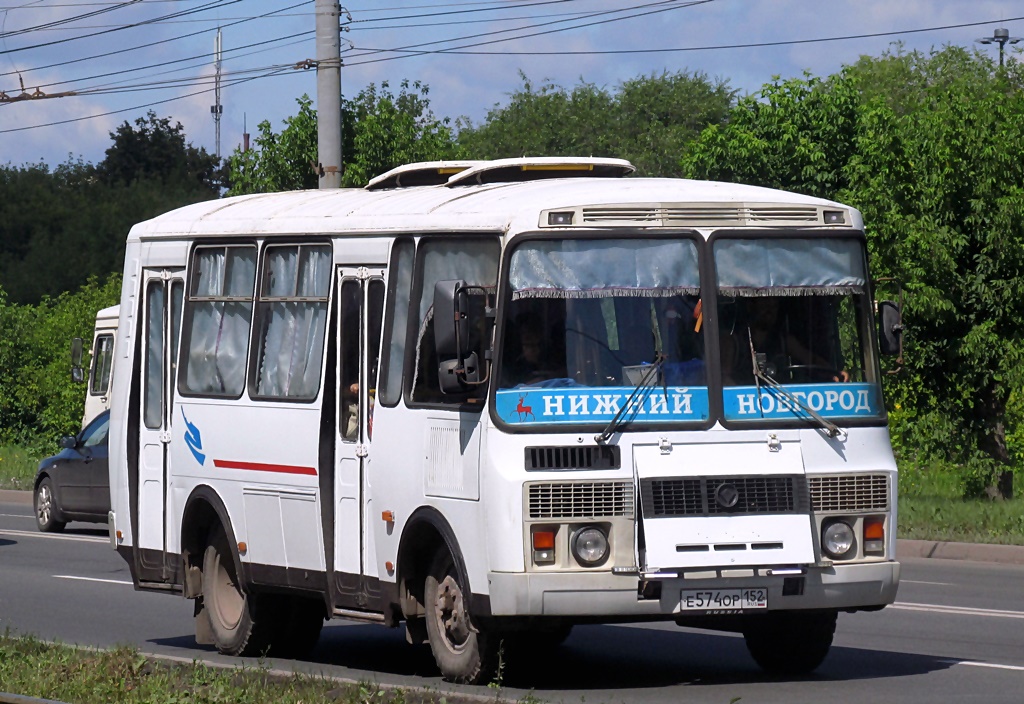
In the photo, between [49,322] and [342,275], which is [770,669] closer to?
[342,275]

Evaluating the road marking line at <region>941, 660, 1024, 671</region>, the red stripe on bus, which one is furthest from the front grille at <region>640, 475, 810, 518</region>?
the red stripe on bus

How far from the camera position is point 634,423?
9.65 metres

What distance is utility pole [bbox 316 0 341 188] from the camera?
71.2ft

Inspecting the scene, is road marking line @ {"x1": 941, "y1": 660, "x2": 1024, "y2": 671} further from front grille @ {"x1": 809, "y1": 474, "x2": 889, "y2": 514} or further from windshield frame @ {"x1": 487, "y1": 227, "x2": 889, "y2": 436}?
windshield frame @ {"x1": 487, "y1": 227, "x2": 889, "y2": 436}

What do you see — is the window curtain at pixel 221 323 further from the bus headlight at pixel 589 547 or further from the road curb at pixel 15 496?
the road curb at pixel 15 496

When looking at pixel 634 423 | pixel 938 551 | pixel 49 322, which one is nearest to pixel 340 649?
pixel 634 423

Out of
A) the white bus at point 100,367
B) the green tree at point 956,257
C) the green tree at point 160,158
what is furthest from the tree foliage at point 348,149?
the green tree at point 160,158

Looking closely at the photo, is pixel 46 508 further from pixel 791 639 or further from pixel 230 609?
pixel 791 639

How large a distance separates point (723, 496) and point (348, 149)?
103 ft

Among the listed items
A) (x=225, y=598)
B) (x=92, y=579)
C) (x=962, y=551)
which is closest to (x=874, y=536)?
(x=225, y=598)

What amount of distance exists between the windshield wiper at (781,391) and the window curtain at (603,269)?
46cm

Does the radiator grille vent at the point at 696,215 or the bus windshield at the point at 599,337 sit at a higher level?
the radiator grille vent at the point at 696,215

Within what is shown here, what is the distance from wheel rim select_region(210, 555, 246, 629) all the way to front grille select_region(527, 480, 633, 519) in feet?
11.2

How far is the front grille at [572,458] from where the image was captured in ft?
31.4
